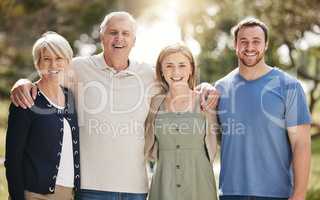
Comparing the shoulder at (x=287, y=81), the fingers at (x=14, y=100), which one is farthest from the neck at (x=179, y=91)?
the fingers at (x=14, y=100)

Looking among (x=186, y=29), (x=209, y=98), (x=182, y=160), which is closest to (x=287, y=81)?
(x=209, y=98)

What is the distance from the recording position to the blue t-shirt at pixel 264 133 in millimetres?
4078

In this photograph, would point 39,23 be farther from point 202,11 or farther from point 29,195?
point 29,195

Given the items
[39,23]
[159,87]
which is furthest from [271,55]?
[159,87]

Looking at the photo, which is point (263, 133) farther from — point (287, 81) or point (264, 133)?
point (287, 81)

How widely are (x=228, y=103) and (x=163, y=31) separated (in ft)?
48.9

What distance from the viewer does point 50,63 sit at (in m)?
3.93

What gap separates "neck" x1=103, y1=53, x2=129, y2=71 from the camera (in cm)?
434

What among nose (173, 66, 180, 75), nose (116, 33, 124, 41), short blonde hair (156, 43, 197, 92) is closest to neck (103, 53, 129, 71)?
nose (116, 33, 124, 41)

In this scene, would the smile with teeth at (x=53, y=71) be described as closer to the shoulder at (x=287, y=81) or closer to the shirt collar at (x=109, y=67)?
the shirt collar at (x=109, y=67)

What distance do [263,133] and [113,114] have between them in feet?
3.50

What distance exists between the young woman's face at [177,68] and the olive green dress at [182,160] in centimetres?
25

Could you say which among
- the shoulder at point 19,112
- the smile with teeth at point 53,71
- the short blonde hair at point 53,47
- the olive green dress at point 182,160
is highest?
the short blonde hair at point 53,47

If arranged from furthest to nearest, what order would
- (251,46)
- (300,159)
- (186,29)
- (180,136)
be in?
(186,29), (180,136), (251,46), (300,159)
